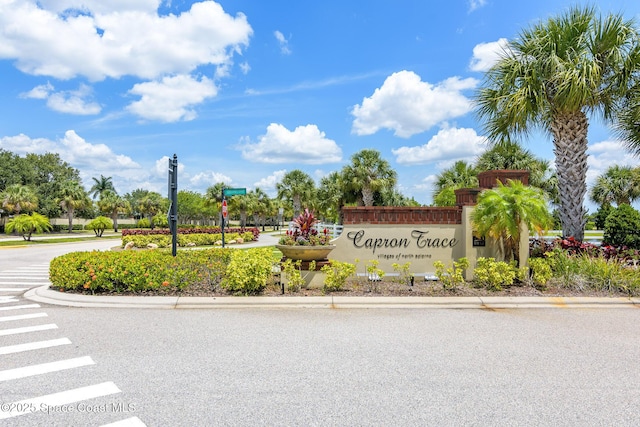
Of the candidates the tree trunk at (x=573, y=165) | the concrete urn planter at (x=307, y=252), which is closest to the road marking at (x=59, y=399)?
the concrete urn planter at (x=307, y=252)

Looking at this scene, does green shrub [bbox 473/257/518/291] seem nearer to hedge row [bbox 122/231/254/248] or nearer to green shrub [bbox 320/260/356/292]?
green shrub [bbox 320/260/356/292]

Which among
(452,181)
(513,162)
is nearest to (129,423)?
(513,162)

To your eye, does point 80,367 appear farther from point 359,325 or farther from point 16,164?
point 16,164

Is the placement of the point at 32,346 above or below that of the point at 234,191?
below

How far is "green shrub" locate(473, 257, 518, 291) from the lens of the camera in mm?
8820

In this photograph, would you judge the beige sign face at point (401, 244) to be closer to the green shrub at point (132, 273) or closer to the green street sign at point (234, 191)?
the green shrub at point (132, 273)

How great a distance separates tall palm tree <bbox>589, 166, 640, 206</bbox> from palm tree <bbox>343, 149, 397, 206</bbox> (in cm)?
1772

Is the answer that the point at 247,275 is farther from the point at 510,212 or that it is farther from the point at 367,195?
the point at 367,195

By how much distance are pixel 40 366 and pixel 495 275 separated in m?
7.95

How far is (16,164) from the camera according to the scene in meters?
61.8

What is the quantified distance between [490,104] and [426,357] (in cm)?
931

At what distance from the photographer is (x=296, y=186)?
48.7 meters

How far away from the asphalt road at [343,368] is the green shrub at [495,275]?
→ 1.60 metres

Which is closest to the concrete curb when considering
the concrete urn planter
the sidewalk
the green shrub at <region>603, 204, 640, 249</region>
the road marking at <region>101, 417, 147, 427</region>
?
the sidewalk
